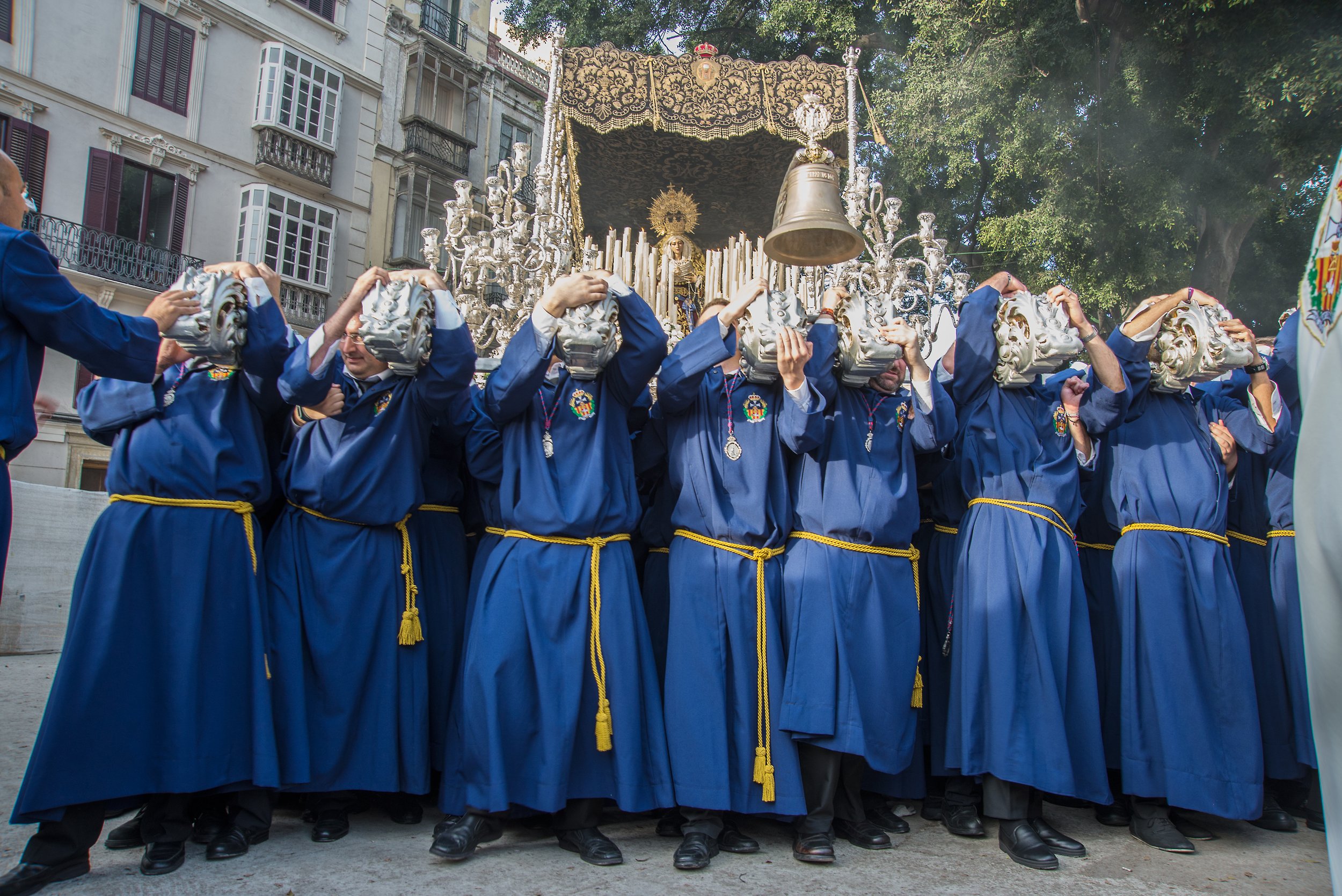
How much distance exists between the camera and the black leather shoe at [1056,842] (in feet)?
10.9

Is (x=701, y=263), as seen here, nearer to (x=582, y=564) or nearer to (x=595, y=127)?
(x=595, y=127)

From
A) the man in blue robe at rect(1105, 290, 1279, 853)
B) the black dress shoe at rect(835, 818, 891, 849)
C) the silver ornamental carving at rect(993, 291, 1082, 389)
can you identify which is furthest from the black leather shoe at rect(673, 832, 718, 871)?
the silver ornamental carving at rect(993, 291, 1082, 389)

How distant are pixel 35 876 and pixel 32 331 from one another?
5.18 ft

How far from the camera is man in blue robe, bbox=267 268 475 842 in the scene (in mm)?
3373

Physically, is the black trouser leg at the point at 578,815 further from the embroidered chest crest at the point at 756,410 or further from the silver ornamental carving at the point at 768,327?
the silver ornamental carving at the point at 768,327

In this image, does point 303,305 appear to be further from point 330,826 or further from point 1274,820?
point 1274,820

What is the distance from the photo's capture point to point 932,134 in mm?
12359

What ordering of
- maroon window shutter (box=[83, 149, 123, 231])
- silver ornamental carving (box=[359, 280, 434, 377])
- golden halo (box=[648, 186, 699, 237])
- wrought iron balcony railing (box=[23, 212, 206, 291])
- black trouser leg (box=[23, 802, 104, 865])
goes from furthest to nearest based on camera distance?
maroon window shutter (box=[83, 149, 123, 231]) → wrought iron balcony railing (box=[23, 212, 206, 291]) → golden halo (box=[648, 186, 699, 237]) → silver ornamental carving (box=[359, 280, 434, 377]) → black trouser leg (box=[23, 802, 104, 865])

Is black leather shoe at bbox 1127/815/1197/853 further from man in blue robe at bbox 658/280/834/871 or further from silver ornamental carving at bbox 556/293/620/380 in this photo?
silver ornamental carving at bbox 556/293/620/380

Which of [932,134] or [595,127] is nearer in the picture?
[595,127]

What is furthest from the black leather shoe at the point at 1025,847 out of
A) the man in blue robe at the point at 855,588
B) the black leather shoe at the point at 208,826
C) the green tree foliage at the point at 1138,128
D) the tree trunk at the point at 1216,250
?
the tree trunk at the point at 1216,250

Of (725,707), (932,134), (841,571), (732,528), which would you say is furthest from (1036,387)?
(932,134)

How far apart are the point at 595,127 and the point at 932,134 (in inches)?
196

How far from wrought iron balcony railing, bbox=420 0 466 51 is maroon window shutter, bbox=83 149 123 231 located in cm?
827
